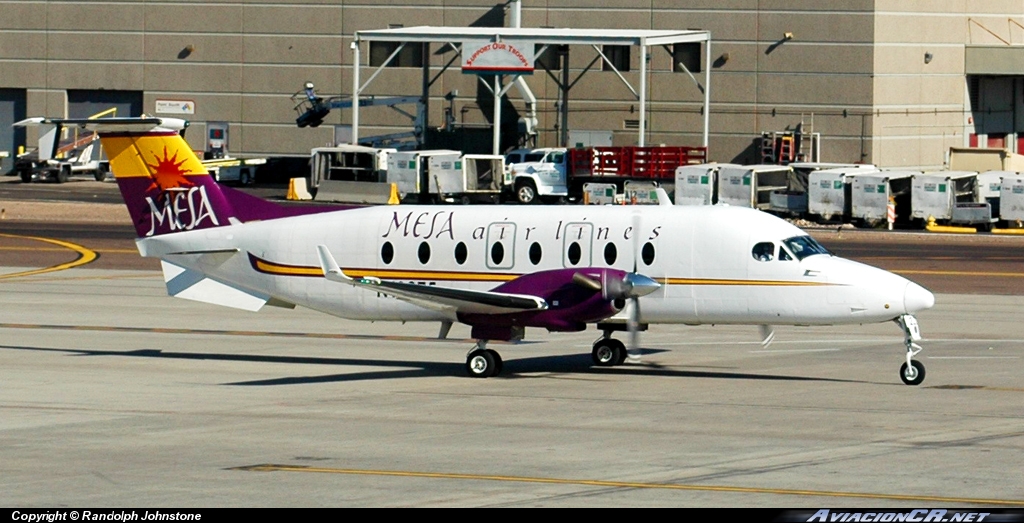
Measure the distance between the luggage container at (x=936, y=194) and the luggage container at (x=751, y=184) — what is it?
235 inches

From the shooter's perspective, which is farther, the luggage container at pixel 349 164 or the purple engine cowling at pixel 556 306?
the luggage container at pixel 349 164

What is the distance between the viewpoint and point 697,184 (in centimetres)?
6425

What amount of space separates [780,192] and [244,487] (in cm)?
4910

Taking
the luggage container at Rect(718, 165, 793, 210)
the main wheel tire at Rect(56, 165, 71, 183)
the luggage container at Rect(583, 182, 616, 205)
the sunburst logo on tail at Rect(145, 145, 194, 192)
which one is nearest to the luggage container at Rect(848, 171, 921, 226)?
the luggage container at Rect(718, 165, 793, 210)

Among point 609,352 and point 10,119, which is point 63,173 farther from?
point 609,352

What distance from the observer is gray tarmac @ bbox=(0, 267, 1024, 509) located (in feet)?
51.2

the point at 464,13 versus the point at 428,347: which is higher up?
the point at 464,13

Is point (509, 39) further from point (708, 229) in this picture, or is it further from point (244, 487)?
point (244, 487)

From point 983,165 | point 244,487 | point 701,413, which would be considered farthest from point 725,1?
point 244,487

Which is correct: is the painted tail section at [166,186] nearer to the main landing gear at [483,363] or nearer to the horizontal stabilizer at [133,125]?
the horizontal stabilizer at [133,125]

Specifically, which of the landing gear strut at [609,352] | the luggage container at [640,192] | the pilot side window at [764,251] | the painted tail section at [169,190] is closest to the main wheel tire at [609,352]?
the landing gear strut at [609,352]

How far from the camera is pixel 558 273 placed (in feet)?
81.8

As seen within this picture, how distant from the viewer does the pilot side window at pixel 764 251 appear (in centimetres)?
2459

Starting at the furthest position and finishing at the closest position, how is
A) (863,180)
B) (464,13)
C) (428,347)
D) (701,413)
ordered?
1. (464,13)
2. (863,180)
3. (428,347)
4. (701,413)
